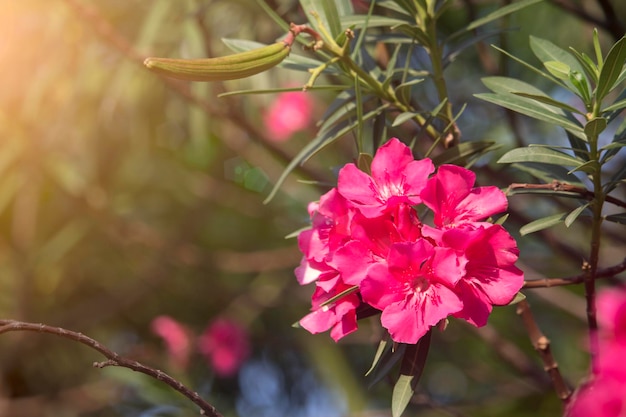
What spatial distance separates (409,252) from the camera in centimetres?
62

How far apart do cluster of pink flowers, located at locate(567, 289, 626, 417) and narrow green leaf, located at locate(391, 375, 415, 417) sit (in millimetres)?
143

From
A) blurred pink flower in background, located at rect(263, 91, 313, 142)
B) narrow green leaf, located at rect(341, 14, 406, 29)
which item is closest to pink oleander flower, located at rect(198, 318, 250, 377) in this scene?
blurred pink flower in background, located at rect(263, 91, 313, 142)

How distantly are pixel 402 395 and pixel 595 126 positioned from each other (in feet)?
0.96

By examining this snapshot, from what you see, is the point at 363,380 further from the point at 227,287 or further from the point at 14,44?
the point at 14,44

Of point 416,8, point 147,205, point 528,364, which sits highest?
point 416,8

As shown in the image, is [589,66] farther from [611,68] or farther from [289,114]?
[289,114]

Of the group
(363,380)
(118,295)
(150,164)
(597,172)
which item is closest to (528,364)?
(597,172)

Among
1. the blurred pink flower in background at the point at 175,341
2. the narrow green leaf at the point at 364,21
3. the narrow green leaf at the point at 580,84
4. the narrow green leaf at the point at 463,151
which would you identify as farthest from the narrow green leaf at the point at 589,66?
the blurred pink flower in background at the point at 175,341

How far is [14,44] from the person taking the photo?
1.84 m

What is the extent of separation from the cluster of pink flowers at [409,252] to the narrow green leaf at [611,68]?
13 cm

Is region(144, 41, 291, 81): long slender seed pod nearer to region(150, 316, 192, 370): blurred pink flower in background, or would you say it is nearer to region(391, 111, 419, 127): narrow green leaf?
region(391, 111, 419, 127): narrow green leaf

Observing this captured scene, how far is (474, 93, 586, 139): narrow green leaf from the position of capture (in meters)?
0.71

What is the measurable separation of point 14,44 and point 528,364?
1.42 meters

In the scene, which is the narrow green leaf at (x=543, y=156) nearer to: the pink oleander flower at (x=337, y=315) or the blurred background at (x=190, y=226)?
the pink oleander flower at (x=337, y=315)
